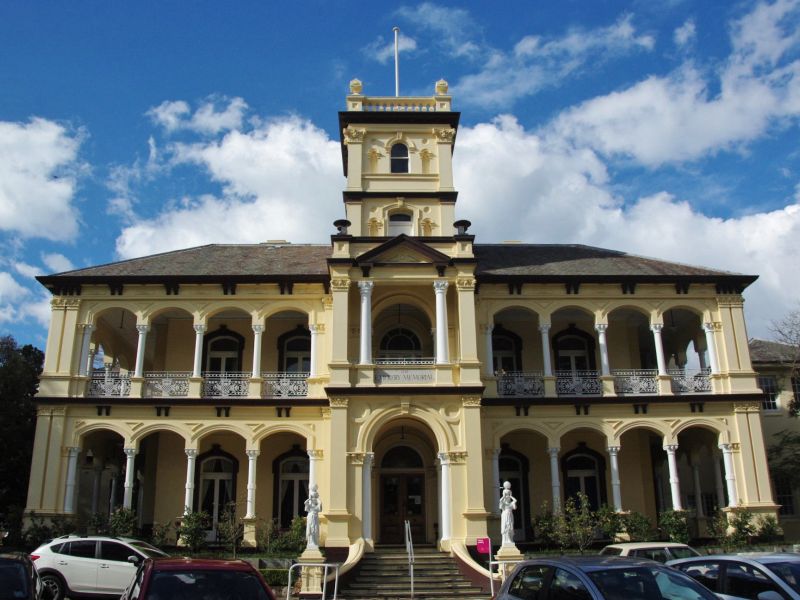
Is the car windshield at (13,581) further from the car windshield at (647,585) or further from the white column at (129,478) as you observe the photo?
the white column at (129,478)

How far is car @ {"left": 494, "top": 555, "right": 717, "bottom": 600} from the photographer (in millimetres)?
7953

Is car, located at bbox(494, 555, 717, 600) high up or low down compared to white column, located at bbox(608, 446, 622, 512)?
down

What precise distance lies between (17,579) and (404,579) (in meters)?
12.7

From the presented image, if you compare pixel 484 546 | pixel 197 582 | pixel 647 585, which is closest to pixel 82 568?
pixel 484 546

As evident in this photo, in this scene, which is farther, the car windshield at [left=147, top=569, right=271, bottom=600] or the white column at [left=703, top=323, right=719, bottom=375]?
the white column at [left=703, top=323, right=719, bottom=375]

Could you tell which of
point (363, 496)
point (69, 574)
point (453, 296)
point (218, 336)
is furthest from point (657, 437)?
point (69, 574)

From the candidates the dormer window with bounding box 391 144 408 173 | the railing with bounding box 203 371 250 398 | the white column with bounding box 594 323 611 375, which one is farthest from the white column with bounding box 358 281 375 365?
the white column with bounding box 594 323 611 375

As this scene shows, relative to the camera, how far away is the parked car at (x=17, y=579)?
9.71m

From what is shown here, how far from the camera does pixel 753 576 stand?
985 centimetres

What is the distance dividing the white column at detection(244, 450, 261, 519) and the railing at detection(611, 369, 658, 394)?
1249cm

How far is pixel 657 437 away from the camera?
2775cm

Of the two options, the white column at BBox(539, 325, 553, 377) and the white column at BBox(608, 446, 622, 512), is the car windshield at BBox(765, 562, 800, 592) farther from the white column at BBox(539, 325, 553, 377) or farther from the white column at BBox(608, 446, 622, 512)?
the white column at BBox(539, 325, 553, 377)

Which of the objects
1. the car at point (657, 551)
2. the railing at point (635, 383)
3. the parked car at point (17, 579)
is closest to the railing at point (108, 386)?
the parked car at point (17, 579)

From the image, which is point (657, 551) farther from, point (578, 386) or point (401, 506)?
point (401, 506)
